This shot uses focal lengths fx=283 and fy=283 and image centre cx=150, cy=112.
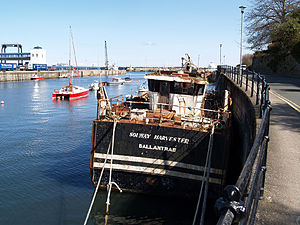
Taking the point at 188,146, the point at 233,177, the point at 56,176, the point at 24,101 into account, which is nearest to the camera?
the point at 188,146

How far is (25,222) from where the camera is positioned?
1205 centimetres

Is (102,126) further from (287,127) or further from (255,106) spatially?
(287,127)

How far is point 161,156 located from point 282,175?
250 inches

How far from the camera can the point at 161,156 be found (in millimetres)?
11938

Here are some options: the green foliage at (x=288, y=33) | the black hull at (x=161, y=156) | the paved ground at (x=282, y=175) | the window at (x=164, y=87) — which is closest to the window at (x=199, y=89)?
the window at (x=164, y=87)

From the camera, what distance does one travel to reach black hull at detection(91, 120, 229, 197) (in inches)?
460

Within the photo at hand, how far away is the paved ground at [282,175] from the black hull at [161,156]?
2574 millimetres

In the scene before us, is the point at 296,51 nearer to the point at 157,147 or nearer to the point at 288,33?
the point at 288,33

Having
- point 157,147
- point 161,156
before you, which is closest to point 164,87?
point 157,147

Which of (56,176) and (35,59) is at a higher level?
(35,59)

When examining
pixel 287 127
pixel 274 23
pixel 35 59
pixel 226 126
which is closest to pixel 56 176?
pixel 226 126

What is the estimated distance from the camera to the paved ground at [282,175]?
15.0 feet

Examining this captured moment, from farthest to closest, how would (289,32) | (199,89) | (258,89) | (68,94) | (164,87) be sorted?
1. (68,94)
2. (289,32)
3. (164,87)
4. (199,89)
5. (258,89)

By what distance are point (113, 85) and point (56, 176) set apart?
73425 millimetres
